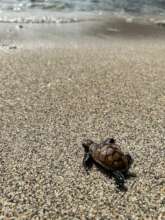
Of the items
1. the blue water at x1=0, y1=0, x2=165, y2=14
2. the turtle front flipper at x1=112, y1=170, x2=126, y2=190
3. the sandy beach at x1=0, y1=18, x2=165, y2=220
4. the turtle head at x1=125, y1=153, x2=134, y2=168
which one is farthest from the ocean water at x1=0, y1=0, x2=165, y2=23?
the turtle front flipper at x1=112, y1=170, x2=126, y2=190

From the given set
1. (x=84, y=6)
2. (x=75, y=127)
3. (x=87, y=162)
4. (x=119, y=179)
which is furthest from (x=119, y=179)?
(x=84, y=6)

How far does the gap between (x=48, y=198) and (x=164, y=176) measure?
41.2 inches

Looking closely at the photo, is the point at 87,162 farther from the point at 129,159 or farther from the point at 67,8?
the point at 67,8

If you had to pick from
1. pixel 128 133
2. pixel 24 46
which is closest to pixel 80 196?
pixel 128 133

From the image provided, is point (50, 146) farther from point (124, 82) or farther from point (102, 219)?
point (124, 82)

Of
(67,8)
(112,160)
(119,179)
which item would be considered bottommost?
(67,8)

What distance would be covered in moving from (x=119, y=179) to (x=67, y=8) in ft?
44.4

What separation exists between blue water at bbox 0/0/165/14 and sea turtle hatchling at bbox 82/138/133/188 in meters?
12.6

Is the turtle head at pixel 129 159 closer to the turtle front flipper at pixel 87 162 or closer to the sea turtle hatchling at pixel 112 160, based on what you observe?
the sea turtle hatchling at pixel 112 160

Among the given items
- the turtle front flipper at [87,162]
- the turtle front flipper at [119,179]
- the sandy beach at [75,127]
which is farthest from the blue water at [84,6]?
the turtle front flipper at [119,179]

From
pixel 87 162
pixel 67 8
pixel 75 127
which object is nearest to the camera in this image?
pixel 87 162

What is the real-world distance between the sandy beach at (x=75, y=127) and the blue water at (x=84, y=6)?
752 centimetres

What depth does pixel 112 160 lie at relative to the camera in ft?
11.7

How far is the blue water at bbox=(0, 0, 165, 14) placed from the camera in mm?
16250
